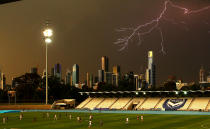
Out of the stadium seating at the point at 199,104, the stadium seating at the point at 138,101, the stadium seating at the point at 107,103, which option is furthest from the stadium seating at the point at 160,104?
the stadium seating at the point at 107,103

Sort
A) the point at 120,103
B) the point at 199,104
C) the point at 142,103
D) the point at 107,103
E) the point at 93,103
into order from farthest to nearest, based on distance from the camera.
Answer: the point at 93,103, the point at 107,103, the point at 120,103, the point at 142,103, the point at 199,104

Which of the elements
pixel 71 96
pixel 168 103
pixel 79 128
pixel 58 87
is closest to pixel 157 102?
pixel 168 103

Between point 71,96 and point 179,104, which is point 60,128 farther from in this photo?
point 71,96

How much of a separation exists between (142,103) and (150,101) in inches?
76.4

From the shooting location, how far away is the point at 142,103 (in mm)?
74625

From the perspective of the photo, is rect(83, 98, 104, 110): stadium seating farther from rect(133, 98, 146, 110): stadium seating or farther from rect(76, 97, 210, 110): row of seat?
rect(133, 98, 146, 110): stadium seating

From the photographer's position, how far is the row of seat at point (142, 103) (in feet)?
222

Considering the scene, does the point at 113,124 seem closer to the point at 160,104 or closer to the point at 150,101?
the point at 160,104

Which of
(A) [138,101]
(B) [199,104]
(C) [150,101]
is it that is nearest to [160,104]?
(C) [150,101]

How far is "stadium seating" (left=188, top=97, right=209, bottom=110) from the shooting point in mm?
66375

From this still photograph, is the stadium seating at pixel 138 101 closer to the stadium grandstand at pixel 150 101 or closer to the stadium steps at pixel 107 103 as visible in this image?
the stadium grandstand at pixel 150 101

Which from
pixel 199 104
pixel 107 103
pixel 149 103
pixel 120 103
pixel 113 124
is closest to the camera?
pixel 113 124

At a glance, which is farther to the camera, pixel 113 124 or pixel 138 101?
A: pixel 138 101

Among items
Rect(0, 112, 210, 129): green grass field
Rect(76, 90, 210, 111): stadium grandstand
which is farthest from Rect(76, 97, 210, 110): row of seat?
Rect(0, 112, 210, 129): green grass field
